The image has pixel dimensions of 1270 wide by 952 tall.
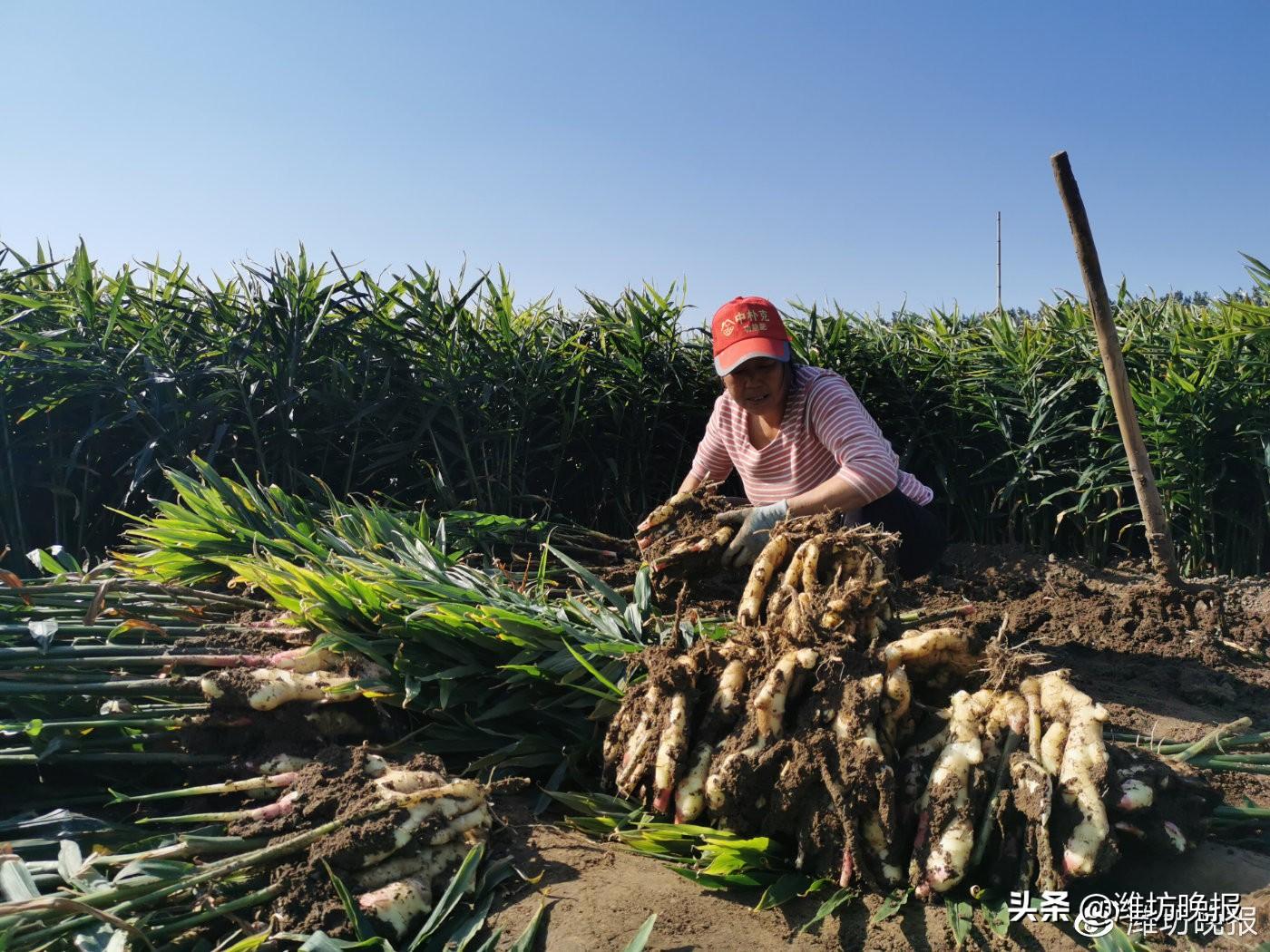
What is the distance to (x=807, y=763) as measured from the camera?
70.0 inches

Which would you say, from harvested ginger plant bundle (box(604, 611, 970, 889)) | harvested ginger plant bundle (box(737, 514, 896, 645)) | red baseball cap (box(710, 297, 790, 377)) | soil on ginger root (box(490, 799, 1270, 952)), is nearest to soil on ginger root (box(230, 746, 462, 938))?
soil on ginger root (box(490, 799, 1270, 952))

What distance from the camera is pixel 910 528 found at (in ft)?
12.4

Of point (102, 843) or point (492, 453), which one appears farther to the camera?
point (492, 453)

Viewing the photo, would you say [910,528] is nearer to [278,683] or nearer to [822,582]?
[822,582]

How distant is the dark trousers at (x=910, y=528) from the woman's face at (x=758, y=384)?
643 mm

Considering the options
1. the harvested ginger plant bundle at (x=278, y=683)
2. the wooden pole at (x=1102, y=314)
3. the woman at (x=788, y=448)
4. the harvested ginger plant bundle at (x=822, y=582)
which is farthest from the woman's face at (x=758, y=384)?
the harvested ginger plant bundle at (x=278, y=683)

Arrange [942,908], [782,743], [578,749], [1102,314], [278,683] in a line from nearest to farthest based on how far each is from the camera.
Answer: [942,908] < [782,743] < [278,683] < [578,749] < [1102,314]

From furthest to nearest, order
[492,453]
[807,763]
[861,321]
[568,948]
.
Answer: [861,321], [492,453], [807,763], [568,948]

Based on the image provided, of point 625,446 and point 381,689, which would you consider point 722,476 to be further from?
point 381,689

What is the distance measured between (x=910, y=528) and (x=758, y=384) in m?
1.05

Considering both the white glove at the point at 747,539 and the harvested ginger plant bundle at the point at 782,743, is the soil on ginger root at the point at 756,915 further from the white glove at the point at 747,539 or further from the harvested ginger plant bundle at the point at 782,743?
the white glove at the point at 747,539

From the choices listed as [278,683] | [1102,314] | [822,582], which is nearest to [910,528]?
[1102,314]

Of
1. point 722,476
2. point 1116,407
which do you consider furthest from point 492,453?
point 1116,407

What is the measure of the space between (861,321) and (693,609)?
4.35 m
